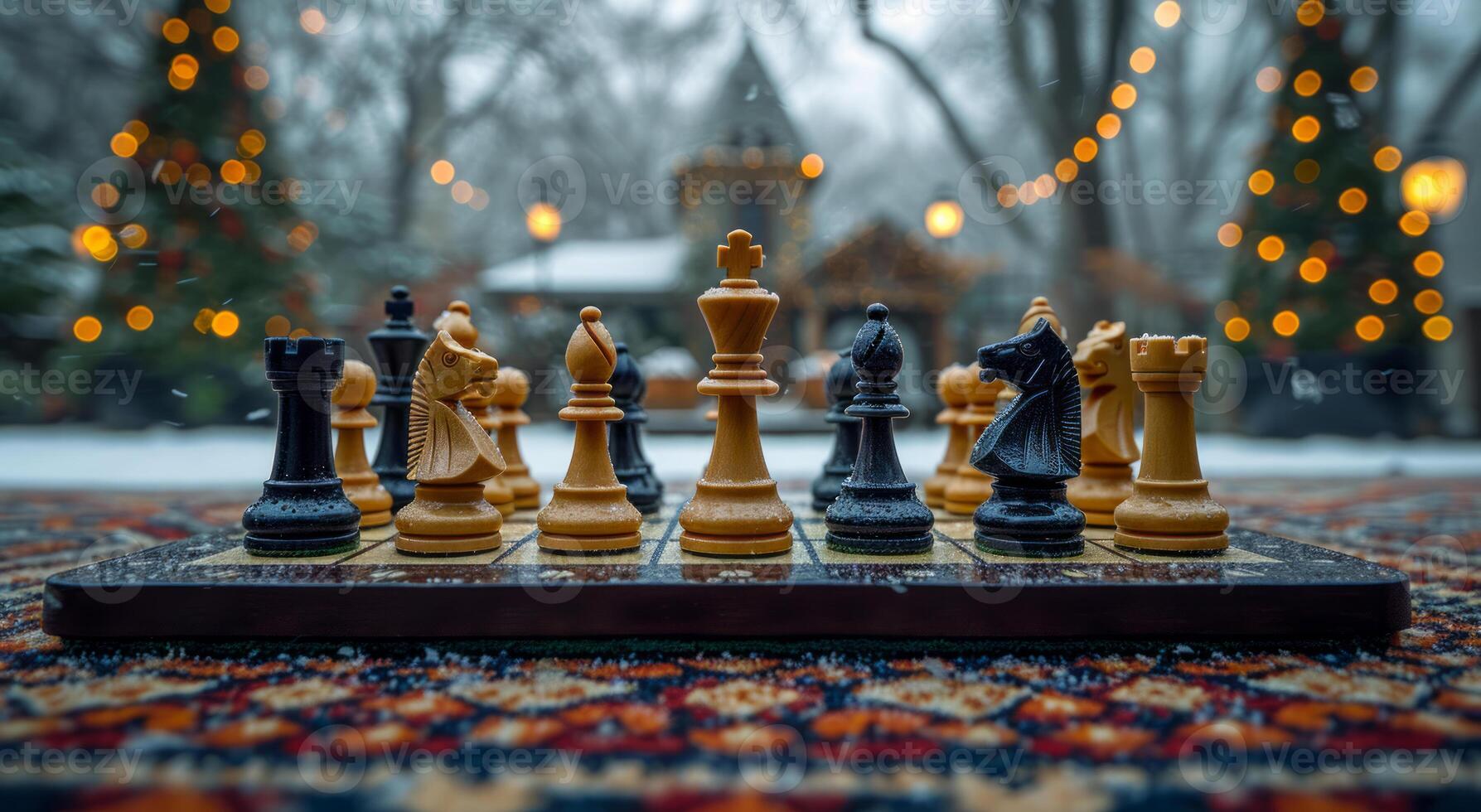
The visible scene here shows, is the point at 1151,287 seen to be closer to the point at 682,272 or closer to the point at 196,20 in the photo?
the point at 682,272

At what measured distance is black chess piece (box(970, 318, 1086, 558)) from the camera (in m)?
1.53

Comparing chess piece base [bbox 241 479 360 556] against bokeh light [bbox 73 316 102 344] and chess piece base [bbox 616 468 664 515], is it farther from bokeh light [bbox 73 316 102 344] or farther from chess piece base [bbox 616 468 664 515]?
bokeh light [bbox 73 316 102 344]

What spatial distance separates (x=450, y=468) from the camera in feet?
5.01

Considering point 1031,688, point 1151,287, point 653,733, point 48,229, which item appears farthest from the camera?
point 1151,287

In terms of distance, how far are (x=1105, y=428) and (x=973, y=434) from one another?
327 mm

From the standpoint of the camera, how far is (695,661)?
4.48ft

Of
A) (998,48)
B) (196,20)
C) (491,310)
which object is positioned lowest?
(491,310)

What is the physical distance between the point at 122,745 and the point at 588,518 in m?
0.74

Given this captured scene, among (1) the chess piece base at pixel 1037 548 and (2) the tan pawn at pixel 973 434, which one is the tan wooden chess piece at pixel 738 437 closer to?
(1) the chess piece base at pixel 1037 548

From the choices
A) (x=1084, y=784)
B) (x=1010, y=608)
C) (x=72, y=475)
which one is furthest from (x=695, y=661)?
(x=72, y=475)

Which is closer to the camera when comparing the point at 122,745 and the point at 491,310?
the point at 122,745

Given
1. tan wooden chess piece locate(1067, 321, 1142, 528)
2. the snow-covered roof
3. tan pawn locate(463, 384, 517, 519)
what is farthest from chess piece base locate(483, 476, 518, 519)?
the snow-covered roof

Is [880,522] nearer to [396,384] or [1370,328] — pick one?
[396,384]

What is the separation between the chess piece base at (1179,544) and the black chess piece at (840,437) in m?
0.67
